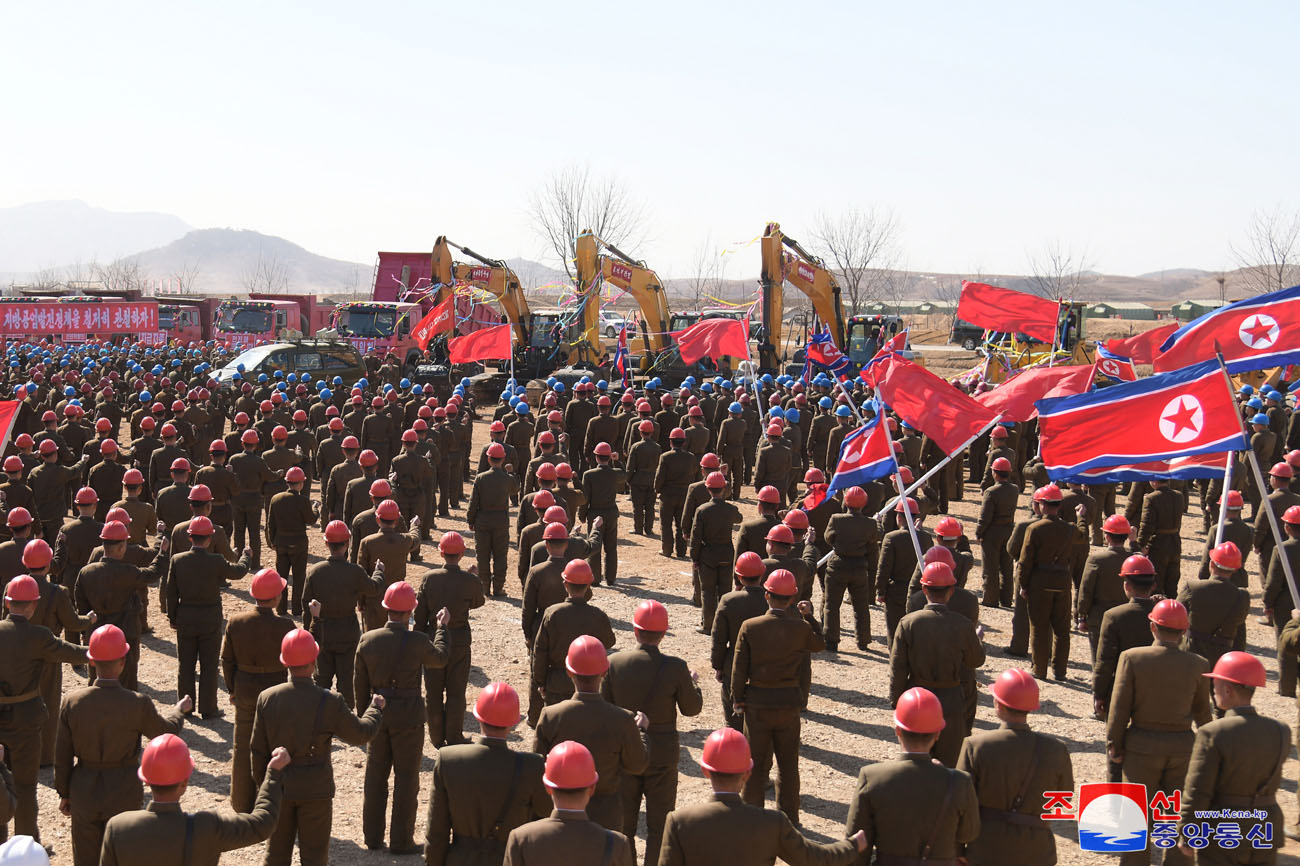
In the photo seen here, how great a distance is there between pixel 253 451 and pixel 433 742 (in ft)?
23.0

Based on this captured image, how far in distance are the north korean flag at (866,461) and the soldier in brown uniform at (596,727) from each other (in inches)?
224

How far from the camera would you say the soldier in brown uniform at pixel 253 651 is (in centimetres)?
808

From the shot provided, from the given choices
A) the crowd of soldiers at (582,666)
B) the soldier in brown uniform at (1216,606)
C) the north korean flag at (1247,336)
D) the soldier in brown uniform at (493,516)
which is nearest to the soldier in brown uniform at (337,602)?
the crowd of soldiers at (582,666)

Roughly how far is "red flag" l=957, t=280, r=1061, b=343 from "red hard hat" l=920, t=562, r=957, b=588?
9.24 m

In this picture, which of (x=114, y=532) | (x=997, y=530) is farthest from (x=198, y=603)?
(x=997, y=530)

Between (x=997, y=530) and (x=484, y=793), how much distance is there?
8.73 m

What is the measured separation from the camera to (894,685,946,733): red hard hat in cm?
541

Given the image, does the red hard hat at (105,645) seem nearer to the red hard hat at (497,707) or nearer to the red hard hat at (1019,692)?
the red hard hat at (497,707)

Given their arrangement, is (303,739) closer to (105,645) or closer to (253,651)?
(105,645)

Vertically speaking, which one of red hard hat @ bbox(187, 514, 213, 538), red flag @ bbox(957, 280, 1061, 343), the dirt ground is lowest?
the dirt ground

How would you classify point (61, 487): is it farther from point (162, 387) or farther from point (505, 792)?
A: point (505, 792)

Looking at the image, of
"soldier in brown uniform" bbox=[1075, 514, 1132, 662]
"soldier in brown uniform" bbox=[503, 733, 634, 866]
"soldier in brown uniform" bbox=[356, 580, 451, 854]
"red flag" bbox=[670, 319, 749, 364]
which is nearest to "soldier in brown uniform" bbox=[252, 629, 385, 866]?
"soldier in brown uniform" bbox=[356, 580, 451, 854]

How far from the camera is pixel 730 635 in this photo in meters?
8.52

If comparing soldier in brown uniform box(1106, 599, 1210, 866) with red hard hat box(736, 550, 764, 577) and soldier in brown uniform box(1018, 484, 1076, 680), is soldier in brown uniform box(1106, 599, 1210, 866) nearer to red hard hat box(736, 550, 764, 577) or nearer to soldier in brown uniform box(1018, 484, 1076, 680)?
red hard hat box(736, 550, 764, 577)
